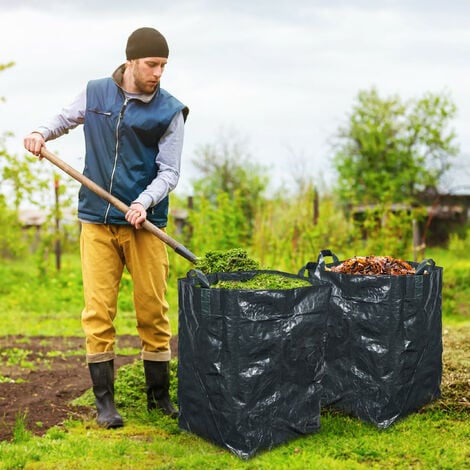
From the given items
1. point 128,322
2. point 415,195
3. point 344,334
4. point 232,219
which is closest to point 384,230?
point 232,219

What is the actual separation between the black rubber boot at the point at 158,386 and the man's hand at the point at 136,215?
2.92 feet

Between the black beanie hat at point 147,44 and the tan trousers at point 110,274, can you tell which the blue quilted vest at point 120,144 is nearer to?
the tan trousers at point 110,274

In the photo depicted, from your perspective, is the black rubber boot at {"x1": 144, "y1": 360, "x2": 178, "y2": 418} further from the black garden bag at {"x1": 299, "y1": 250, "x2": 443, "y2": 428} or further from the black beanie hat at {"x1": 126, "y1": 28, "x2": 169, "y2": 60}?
the black beanie hat at {"x1": 126, "y1": 28, "x2": 169, "y2": 60}

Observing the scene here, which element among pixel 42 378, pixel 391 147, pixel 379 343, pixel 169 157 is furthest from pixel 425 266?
pixel 391 147

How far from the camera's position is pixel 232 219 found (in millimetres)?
9609

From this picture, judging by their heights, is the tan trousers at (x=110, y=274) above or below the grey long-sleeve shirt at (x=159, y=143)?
below

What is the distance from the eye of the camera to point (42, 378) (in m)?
5.52

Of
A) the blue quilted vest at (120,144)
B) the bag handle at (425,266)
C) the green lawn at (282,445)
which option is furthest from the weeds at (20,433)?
the bag handle at (425,266)

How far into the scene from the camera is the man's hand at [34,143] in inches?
161

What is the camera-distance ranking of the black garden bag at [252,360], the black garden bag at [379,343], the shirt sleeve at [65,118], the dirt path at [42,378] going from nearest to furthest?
the black garden bag at [252,360] → the black garden bag at [379,343] → the shirt sleeve at [65,118] → the dirt path at [42,378]

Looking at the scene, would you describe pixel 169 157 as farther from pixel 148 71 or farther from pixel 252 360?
pixel 252 360

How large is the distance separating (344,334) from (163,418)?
1.12 meters

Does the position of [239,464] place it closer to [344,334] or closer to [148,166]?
[344,334]

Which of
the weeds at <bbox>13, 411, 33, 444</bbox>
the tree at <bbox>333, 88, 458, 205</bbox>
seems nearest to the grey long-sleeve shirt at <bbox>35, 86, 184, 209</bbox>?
the weeds at <bbox>13, 411, 33, 444</bbox>
